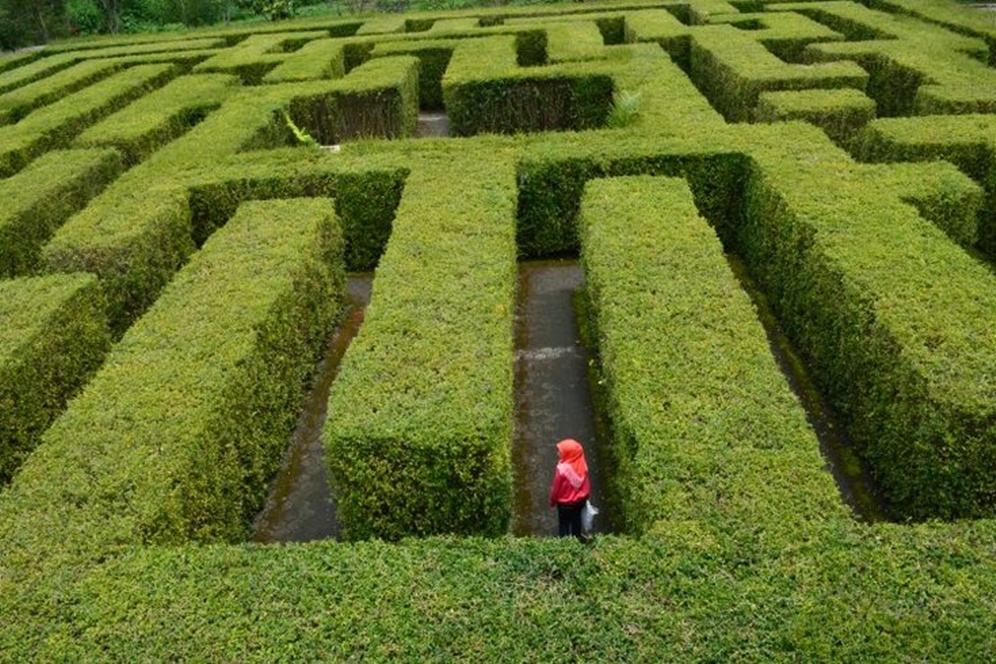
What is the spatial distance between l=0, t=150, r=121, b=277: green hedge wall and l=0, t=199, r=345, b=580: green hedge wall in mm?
4280

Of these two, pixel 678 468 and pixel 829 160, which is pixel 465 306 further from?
pixel 829 160

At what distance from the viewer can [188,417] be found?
27.6 ft

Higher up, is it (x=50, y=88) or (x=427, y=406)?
(x=50, y=88)

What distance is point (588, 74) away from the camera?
19750mm

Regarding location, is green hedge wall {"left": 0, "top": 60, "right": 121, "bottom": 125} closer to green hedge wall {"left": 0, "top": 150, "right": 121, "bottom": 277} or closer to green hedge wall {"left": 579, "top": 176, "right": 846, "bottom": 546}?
green hedge wall {"left": 0, "top": 150, "right": 121, "bottom": 277}

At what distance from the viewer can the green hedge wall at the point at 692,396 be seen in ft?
22.7

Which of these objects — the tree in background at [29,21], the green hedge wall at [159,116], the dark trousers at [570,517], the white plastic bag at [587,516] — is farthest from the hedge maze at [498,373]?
the tree in background at [29,21]

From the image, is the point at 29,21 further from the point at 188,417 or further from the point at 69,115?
the point at 188,417

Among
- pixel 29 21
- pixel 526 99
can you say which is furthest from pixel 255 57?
pixel 29 21

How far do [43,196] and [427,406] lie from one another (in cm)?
1058

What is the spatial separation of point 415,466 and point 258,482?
265 centimetres

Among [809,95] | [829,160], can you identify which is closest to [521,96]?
[809,95]

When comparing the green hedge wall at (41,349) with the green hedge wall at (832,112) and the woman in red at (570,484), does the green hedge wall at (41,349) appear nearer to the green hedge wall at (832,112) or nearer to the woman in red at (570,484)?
the woman in red at (570,484)

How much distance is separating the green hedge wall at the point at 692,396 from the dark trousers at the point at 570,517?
0.48 meters
